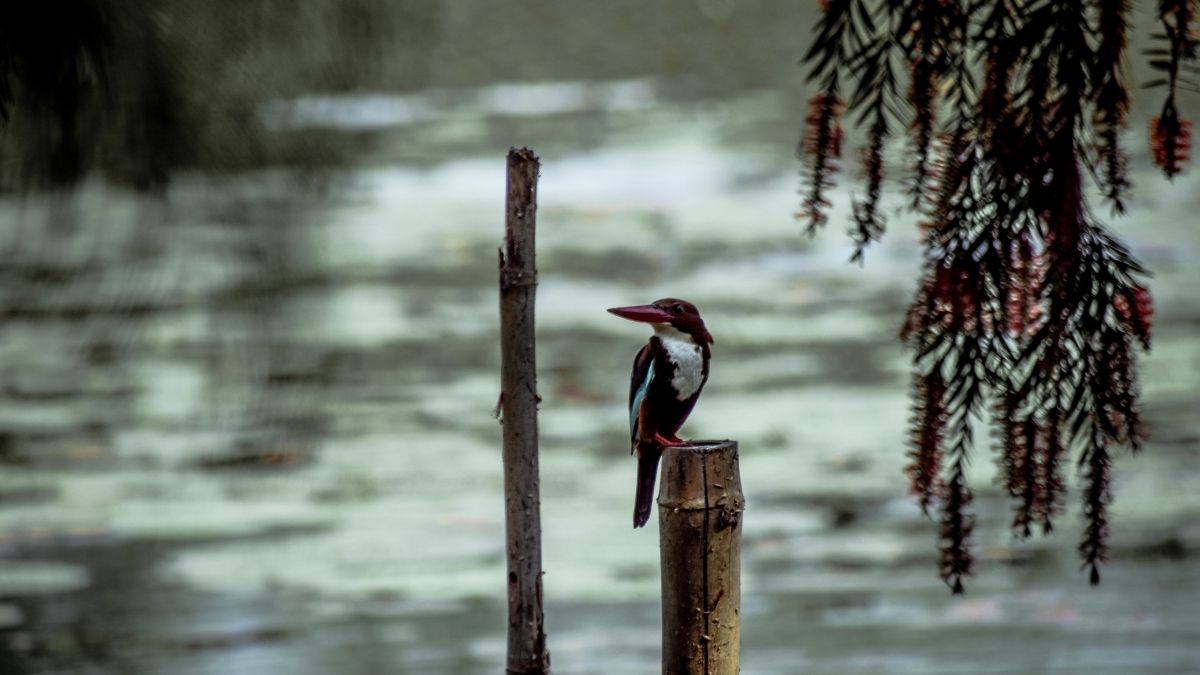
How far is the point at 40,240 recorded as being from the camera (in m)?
1.85

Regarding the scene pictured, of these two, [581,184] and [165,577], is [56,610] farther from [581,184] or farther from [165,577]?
[581,184]

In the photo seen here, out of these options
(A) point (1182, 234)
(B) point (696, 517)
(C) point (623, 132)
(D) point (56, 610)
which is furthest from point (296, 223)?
(C) point (623, 132)

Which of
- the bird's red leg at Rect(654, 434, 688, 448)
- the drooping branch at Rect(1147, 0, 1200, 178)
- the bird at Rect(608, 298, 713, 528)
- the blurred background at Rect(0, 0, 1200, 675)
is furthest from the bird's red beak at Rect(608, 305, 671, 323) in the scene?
the drooping branch at Rect(1147, 0, 1200, 178)

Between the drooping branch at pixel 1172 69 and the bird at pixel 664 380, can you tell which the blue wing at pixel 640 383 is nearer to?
the bird at pixel 664 380

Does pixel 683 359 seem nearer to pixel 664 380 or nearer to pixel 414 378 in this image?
pixel 664 380

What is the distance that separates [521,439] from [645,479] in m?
0.27

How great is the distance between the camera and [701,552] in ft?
5.87

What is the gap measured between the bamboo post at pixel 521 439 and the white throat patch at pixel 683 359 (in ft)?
0.76

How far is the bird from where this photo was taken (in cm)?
197

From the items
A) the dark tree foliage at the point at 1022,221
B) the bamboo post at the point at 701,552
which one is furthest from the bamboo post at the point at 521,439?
the dark tree foliage at the point at 1022,221

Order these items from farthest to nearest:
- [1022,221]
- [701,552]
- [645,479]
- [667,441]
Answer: [645,479], [667,441], [701,552], [1022,221]

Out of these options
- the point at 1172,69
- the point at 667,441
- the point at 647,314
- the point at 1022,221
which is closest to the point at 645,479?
the point at 667,441

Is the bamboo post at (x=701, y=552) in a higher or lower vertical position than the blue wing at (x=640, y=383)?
lower

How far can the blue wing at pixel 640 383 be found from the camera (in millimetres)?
2001
